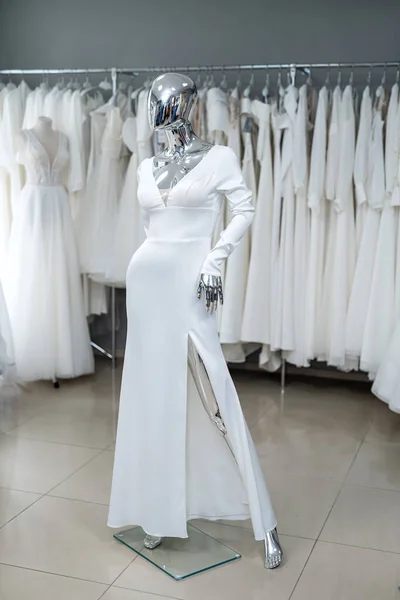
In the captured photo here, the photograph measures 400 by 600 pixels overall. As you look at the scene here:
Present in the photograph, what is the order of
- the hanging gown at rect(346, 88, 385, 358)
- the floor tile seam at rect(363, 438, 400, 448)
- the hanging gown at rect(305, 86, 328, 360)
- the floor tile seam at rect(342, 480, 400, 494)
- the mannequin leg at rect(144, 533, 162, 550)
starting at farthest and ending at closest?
the hanging gown at rect(305, 86, 328, 360), the hanging gown at rect(346, 88, 385, 358), the floor tile seam at rect(363, 438, 400, 448), the floor tile seam at rect(342, 480, 400, 494), the mannequin leg at rect(144, 533, 162, 550)

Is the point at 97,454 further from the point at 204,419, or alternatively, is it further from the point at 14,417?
the point at 204,419

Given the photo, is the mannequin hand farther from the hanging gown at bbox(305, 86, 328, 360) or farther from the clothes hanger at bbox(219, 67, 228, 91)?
the clothes hanger at bbox(219, 67, 228, 91)

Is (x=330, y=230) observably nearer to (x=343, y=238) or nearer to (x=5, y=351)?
(x=343, y=238)

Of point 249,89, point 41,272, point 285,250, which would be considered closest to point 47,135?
point 41,272

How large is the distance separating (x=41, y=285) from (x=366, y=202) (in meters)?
1.98

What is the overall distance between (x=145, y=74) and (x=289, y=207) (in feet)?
5.08

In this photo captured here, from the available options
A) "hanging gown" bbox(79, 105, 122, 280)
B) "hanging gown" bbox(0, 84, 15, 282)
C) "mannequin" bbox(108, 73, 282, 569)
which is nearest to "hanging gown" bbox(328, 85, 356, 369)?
"hanging gown" bbox(79, 105, 122, 280)

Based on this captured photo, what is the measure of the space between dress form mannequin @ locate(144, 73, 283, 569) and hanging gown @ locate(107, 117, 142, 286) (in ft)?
7.19

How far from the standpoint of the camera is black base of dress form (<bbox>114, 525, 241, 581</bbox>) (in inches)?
101

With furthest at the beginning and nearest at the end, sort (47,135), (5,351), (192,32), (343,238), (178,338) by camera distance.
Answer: (192,32) → (47,135) → (343,238) → (5,351) → (178,338)

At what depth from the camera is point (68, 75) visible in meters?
5.45

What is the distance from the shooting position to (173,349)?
8.32 feet

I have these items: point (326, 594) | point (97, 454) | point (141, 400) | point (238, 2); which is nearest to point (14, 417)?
point (97, 454)

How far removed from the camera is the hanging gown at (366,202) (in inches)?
169
